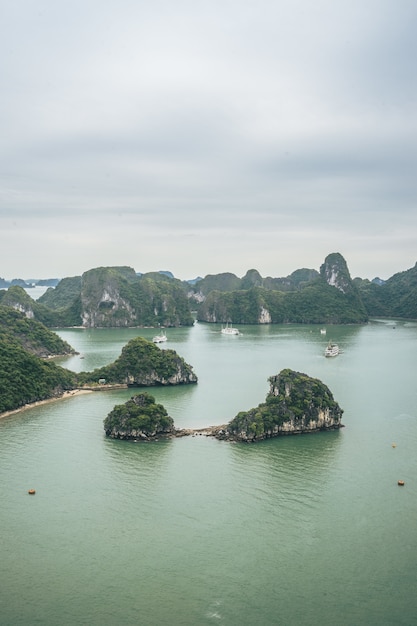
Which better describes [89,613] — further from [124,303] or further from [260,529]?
[124,303]

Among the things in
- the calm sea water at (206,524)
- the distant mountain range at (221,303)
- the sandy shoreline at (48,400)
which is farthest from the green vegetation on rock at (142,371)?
the distant mountain range at (221,303)

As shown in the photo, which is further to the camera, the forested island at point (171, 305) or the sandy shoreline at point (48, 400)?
the forested island at point (171, 305)

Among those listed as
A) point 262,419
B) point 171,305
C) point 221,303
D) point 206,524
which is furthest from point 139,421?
point 221,303

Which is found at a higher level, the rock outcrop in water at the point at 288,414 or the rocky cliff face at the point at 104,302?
the rocky cliff face at the point at 104,302

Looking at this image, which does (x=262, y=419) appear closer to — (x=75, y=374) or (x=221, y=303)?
(x=75, y=374)

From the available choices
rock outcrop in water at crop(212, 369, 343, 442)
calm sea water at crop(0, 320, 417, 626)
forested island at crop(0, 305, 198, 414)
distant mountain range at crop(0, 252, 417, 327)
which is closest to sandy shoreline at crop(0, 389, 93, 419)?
forested island at crop(0, 305, 198, 414)

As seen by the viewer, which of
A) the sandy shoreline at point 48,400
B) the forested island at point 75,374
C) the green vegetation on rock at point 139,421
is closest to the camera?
the green vegetation on rock at point 139,421

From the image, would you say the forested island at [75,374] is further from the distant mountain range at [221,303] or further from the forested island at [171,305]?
the distant mountain range at [221,303]
